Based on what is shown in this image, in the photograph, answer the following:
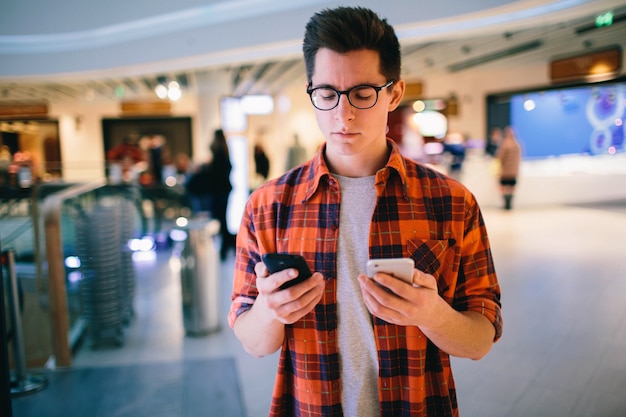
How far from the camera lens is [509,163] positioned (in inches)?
394

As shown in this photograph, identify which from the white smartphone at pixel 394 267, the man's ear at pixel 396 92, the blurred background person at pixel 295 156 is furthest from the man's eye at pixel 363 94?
the blurred background person at pixel 295 156

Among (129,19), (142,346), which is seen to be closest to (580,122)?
(142,346)

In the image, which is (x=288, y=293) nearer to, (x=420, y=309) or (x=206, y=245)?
(x=420, y=309)

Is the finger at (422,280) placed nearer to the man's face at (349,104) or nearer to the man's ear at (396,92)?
the man's face at (349,104)

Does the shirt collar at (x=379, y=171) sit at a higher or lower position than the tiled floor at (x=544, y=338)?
higher

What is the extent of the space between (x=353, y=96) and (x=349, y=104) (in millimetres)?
27

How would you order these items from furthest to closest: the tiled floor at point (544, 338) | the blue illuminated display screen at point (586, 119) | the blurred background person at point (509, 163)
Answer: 1. the blurred background person at point (509, 163)
2. the tiled floor at point (544, 338)
3. the blue illuminated display screen at point (586, 119)

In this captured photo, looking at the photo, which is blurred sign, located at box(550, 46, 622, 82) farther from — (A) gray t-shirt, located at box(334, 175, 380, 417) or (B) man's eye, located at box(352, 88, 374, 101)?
(A) gray t-shirt, located at box(334, 175, 380, 417)

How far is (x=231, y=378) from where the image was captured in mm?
3609

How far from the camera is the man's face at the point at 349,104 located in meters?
1.21

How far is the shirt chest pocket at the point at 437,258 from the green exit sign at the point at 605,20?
2582 millimetres

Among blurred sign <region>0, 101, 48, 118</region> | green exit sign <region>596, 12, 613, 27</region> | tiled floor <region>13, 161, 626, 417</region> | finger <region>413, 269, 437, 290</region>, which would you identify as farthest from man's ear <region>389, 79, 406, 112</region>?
blurred sign <region>0, 101, 48, 118</region>

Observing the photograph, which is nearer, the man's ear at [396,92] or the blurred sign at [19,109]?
the man's ear at [396,92]

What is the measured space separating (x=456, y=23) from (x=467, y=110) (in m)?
9.91
